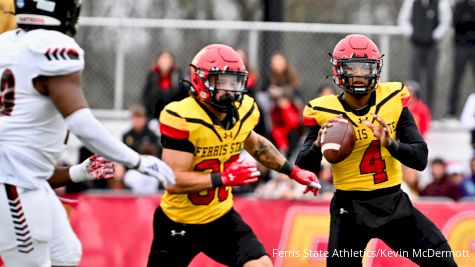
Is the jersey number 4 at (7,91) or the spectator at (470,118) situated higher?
the jersey number 4 at (7,91)

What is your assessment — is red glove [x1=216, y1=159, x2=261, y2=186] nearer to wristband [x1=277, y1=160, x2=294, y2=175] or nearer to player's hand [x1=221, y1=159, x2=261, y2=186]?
player's hand [x1=221, y1=159, x2=261, y2=186]

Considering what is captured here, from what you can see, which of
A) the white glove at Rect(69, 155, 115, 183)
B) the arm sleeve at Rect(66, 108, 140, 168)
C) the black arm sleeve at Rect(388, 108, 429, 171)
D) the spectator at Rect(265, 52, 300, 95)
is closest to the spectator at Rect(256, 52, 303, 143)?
the spectator at Rect(265, 52, 300, 95)

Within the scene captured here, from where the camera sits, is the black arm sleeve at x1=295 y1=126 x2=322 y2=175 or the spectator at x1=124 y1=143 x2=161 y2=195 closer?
the black arm sleeve at x1=295 y1=126 x2=322 y2=175

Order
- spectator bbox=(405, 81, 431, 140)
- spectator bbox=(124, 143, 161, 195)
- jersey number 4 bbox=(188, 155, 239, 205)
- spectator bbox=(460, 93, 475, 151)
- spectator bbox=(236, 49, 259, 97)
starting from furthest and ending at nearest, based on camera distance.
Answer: spectator bbox=(460, 93, 475, 151), spectator bbox=(405, 81, 431, 140), spectator bbox=(236, 49, 259, 97), spectator bbox=(124, 143, 161, 195), jersey number 4 bbox=(188, 155, 239, 205)

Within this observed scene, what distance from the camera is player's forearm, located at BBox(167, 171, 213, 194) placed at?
681cm

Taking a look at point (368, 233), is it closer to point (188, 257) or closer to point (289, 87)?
point (188, 257)

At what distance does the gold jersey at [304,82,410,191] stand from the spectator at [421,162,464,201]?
4.41 metres

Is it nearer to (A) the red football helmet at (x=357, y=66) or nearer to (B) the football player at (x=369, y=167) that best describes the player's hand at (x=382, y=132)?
(B) the football player at (x=369, y=167)

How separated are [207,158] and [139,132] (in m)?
5.38

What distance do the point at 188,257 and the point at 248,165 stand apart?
0.92 m

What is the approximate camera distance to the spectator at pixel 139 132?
12281 mm

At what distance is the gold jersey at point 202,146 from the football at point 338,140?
1.89ft

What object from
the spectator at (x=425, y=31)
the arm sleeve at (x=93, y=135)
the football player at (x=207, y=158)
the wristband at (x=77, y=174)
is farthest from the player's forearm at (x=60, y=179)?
the spectator at (x=425, y=31)

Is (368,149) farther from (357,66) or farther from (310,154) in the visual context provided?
(357,66)
